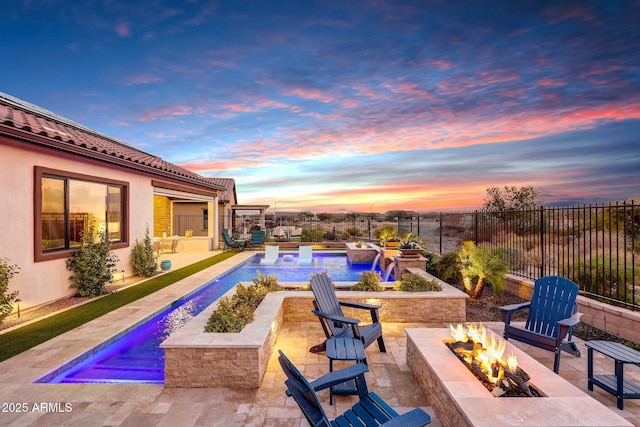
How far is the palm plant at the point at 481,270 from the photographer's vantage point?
6602 mm

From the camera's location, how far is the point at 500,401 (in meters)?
2.29

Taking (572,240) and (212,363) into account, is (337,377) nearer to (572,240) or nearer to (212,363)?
(212,363)

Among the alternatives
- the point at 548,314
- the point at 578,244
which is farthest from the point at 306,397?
the point at 578,244

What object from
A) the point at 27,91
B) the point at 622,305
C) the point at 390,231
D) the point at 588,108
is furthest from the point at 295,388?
the point at 27,91

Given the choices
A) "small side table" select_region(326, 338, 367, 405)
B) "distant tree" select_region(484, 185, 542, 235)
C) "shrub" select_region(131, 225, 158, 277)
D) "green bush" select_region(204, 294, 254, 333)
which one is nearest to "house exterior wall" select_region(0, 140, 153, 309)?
"shrub" select_region(131, 225, 158, 277)

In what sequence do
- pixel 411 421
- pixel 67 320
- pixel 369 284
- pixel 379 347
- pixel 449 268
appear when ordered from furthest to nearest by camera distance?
pixel 449 268 < pixel 369 284 < pixel 67 320 < pixel 379 347 < pixel 411 421

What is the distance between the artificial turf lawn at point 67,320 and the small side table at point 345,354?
4.16 metres

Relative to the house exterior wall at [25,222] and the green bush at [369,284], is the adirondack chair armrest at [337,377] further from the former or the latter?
the house exterior wall at [25,222]

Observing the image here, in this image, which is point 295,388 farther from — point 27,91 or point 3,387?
point 27,91

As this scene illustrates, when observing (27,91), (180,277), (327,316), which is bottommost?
A: (180,277)

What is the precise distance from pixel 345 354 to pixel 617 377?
2612 mm

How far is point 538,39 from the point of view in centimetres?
715

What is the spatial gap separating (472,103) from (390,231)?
6074mm

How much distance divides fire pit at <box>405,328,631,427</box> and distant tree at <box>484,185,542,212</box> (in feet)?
46.6
